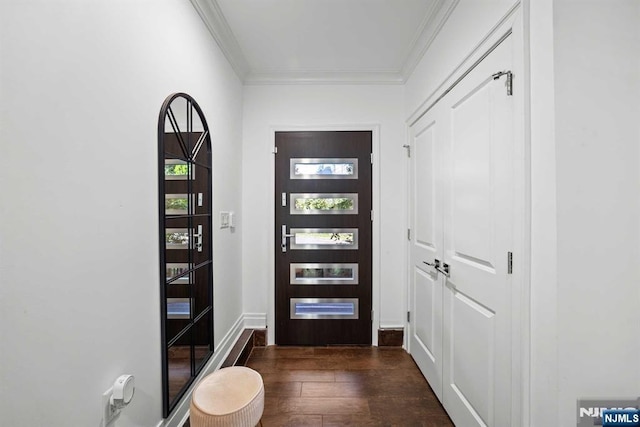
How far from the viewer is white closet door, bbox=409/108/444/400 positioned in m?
1.84

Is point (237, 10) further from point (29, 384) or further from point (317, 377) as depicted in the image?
point (317, 377)

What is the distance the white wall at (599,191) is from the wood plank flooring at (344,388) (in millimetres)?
1096

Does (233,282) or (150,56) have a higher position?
(150,56)

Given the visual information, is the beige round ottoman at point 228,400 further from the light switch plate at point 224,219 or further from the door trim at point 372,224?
the door trim at point 372,224

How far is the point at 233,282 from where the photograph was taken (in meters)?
2.31

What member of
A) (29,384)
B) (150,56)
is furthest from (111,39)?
(29,384)

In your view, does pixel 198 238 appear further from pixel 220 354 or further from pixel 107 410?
pixel 220 354

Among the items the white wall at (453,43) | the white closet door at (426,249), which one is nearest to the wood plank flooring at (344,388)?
the white closet door at (426,249)

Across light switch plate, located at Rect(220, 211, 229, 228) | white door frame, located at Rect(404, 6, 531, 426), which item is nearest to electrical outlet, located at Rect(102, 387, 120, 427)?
light switch plate, located at Rect(220, 211, 229, 228)

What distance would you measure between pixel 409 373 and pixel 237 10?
3021 mm

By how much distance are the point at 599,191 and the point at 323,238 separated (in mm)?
1951

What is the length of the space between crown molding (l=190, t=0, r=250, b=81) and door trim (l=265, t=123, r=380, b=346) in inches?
23.3

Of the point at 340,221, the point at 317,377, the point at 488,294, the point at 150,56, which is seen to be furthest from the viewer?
the point at 340,221

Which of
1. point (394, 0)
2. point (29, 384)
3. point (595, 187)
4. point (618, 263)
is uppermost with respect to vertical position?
point (394, 0)
